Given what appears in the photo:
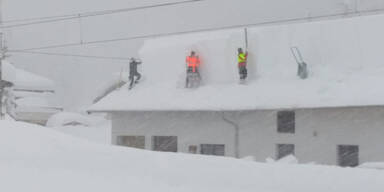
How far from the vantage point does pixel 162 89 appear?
22.3 m

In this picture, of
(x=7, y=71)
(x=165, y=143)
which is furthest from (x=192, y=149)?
(x=7, y=71)

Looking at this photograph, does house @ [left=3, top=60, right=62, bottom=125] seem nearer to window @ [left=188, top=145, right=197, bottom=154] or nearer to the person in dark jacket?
the person in dark jacket

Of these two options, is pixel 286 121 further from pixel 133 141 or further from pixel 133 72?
pixel 133 72

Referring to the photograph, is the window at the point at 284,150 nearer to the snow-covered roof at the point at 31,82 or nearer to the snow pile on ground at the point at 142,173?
the snow pile on ground at the point at 142,173

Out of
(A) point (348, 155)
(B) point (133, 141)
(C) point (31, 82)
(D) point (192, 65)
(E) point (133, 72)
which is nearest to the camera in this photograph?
(A) point (348, 155)

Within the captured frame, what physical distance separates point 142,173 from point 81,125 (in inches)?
1538

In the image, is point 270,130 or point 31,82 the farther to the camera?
point 31,82

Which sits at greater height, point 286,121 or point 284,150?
point 286,121

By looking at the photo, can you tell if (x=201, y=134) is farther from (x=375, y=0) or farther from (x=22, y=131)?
(x=375, y=0)

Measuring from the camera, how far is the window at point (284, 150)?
750 inches

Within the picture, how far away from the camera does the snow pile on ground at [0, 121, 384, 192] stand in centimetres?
696

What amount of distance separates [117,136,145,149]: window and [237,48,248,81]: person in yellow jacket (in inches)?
196

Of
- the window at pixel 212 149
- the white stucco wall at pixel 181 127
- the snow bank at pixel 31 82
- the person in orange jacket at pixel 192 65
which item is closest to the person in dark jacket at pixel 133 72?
the white stucco wall at pixel 181 127

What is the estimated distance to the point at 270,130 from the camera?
19.5m
